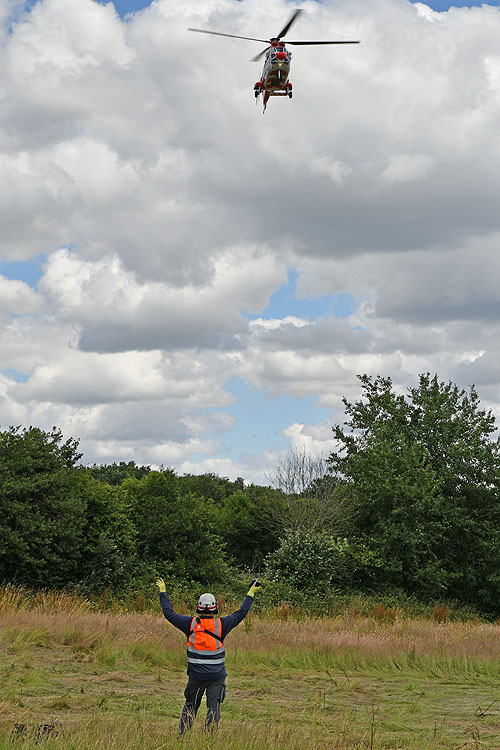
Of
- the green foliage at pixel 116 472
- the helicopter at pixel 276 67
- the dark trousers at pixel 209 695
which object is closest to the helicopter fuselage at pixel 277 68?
the helicopter at pixel 276 67

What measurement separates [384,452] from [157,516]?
45.2ft

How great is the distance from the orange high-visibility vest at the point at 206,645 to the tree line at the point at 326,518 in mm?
15471

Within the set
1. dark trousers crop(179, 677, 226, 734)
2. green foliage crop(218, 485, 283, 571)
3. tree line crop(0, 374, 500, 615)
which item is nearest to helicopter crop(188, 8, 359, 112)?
tree line crop(0, 374, 500, 615)

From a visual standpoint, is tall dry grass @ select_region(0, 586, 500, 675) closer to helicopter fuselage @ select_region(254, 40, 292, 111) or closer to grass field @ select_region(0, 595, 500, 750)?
grass field @ select_region(0, 595, 500, 750)

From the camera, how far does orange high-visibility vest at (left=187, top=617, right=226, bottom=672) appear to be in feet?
28.8

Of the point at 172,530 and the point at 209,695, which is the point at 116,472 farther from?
the point at 209,695

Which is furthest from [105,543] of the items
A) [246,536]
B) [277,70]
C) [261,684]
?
[246,536]

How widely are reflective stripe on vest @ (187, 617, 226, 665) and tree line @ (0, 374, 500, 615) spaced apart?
1547 centimetres

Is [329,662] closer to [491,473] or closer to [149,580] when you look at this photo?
[149,580]

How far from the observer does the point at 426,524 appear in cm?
3669

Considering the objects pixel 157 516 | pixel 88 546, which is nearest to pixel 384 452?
pixel 157 516

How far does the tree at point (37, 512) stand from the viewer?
23.4 meters

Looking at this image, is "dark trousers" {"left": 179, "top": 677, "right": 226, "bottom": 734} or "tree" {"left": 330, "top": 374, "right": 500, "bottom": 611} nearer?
"dark trousers" {"left": 179, "top": 677, "right": 226, "bottom": 734}

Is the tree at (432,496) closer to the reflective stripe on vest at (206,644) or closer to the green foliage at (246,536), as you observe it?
the green foliage at (246,536)
